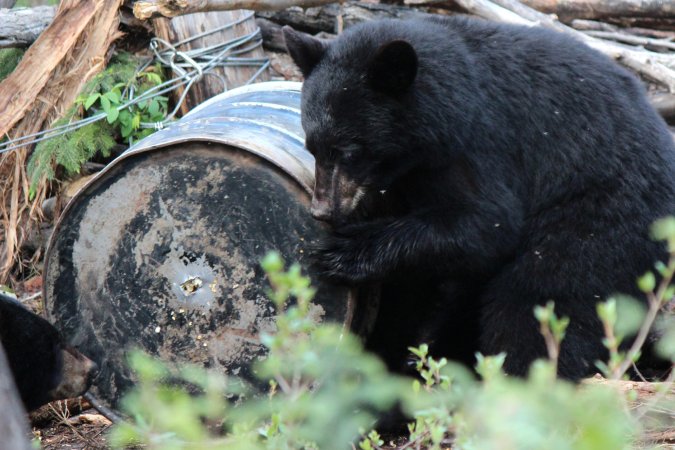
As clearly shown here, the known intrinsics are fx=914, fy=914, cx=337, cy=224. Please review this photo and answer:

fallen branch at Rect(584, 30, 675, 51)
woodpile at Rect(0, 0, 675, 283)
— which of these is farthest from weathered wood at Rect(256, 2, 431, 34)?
fallen branch at Rect(584, 30, 675, 51)

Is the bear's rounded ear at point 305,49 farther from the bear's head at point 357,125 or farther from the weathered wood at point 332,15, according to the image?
the weathered wood at point 332,15

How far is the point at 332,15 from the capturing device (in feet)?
25.6

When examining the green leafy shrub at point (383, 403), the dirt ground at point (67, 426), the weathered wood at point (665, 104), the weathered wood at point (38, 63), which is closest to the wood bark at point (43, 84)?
the weathered wood at point (38, 63)

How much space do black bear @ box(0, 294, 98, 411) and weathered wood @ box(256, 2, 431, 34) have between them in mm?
4181

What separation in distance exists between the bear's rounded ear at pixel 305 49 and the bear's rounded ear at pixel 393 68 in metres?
0.37

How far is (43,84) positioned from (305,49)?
127 inches

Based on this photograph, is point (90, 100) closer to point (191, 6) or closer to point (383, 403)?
point (191, 6)

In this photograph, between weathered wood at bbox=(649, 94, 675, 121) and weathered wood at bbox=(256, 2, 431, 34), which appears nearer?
weathered wood at bbox=(649, 94, 675, 121)

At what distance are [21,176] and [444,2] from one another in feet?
12.0

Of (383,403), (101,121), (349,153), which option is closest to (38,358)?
(349,153)

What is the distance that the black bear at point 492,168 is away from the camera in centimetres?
417

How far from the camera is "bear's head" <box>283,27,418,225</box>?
4137 millimetres

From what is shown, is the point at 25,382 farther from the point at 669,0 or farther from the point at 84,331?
the point at 669,0

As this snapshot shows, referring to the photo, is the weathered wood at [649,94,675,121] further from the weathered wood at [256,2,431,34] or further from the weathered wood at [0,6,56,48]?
the weathered wood at [0,6,56,48]
